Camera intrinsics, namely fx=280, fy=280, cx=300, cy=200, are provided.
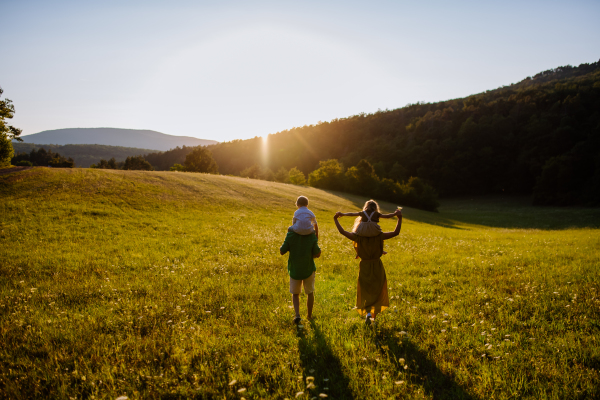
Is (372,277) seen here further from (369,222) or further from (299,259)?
(299,259)

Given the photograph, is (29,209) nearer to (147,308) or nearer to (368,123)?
(147,308)

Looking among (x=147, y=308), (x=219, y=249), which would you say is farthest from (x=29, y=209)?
(x=147, y=308)

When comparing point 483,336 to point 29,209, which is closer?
point 483,336

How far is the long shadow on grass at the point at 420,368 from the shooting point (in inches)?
168

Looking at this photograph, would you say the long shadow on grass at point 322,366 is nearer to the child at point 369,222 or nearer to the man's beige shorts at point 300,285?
the man's beige shorts at point 300,285

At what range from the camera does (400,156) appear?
112812mm

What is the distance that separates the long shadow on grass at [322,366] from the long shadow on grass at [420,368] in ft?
3.25

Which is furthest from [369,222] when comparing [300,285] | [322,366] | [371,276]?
[322,366]

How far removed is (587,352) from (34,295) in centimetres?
1306

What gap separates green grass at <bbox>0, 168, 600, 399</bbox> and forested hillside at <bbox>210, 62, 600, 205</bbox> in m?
79.8

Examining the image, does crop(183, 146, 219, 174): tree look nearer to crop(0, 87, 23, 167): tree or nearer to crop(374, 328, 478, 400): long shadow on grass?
crop(0, 87, 23, 167): tree

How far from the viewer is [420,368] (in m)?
4.91

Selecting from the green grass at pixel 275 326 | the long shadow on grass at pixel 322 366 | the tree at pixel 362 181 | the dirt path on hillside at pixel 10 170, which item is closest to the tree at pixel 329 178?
the tree at pixel 362 181

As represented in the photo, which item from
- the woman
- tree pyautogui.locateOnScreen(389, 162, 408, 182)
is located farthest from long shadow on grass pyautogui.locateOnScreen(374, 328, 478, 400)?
tree pyautogui.locateOnScreen(389, 162, 408, 182)
